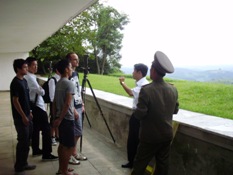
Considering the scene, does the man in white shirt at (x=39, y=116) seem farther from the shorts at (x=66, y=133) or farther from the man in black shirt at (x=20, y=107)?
the shorts at (x=66, y=133)

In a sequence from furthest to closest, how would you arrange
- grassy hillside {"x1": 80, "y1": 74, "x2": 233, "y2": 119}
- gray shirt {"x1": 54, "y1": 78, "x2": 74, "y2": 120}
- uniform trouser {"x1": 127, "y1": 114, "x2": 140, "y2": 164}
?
grassy hillside {"x1": 80, "y1": 74, "x2": 233, "y2": 119} → uniform trouser {"x1": 127, "y1": 114, "x2": 140, "y2": 164} → gray shirt {"x1": 54, "y1": 78, "x2": 74, "y2": 120}

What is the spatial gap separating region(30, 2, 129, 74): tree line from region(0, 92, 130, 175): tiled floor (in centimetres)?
1146

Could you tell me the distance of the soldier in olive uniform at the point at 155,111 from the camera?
218cm

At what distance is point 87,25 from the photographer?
1666 centimetres

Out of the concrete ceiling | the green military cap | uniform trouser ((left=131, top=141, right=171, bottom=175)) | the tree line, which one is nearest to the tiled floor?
uniform trouser ((left=131, top=141, right=171, bottom=175))

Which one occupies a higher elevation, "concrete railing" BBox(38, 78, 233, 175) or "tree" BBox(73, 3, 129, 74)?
"tree" BBox(73, 3, 129, 74)

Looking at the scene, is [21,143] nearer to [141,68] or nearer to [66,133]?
[66,133]

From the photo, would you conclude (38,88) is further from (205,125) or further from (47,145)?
(205,125)

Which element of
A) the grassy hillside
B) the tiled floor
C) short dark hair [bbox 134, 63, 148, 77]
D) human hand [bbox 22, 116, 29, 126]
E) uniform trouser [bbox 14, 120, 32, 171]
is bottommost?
the tiled floor

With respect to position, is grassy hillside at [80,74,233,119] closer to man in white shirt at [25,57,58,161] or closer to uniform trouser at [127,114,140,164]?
uniform trouser at [127,114,140,164]

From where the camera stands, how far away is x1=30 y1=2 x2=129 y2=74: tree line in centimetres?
1603

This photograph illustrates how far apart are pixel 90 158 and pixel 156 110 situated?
194 cm

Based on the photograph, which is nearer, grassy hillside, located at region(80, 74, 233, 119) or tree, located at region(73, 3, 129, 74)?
grassy hillside, located at region(80, 74, 233, 119)

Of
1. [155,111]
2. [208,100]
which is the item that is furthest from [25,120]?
[208,100]
